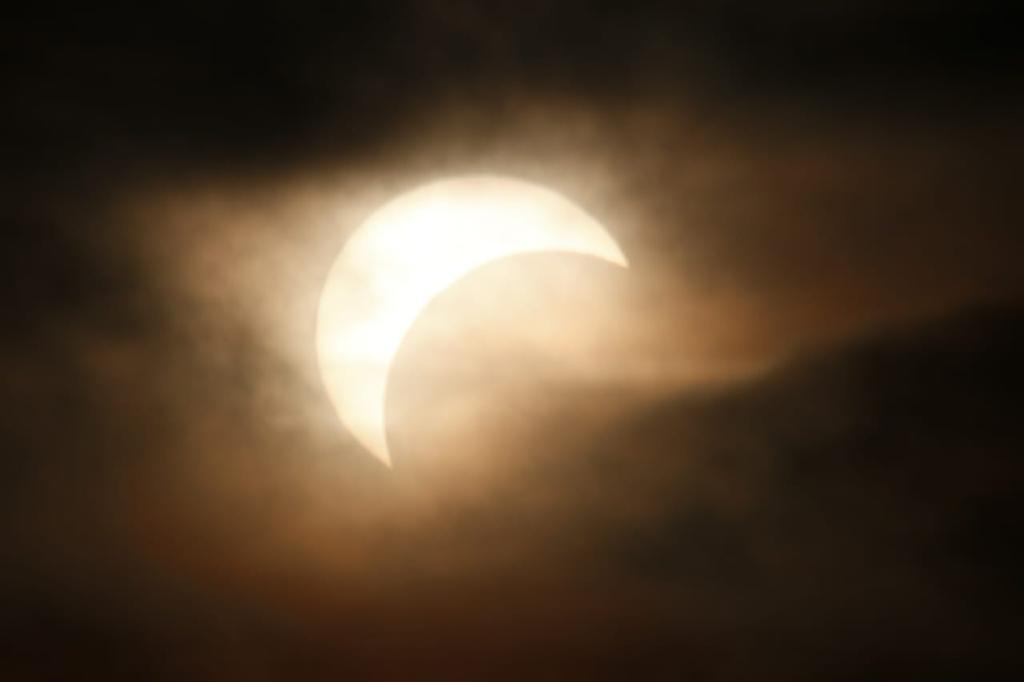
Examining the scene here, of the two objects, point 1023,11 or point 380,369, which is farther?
point 380,369

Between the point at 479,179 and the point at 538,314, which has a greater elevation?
the point at 479,179

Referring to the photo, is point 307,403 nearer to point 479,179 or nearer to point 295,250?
point 295,250

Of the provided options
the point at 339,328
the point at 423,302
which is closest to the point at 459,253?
the point at 423,302

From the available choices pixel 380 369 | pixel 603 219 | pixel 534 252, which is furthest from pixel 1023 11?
pixel 380 369

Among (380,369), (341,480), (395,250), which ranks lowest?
(341,480)

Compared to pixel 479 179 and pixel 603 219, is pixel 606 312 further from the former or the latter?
pixel 479 179

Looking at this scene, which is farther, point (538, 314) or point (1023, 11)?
point (538, 314)

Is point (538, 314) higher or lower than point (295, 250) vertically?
lower
